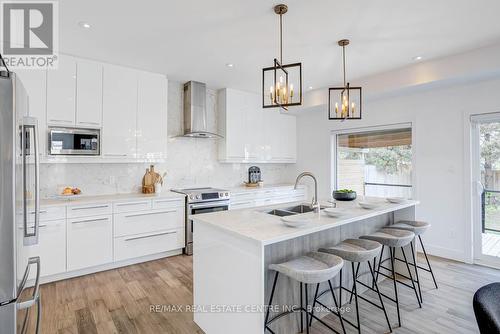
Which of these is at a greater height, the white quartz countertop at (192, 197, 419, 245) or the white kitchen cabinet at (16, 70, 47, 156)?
the white kitchen cabinet at (16, 70, 47, 156)

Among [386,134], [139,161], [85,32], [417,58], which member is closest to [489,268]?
[386,134]

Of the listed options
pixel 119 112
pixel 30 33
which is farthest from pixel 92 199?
pixel 30 33

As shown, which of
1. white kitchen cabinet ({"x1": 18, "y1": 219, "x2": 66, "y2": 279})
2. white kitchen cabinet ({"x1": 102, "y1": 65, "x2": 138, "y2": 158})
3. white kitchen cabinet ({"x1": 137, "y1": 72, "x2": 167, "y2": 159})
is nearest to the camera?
white kitchen cabinet ({"x1": 18, "y1": 219, "x2": 66, "y2": 279})

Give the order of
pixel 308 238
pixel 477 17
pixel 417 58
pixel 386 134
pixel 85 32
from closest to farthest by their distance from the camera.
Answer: pixel 308 238
pixel 477 17
pixel 85 32
pixel 417 58
pixel 386 134

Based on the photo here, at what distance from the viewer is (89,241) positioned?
10.6 ft

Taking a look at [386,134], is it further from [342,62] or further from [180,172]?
[180,172]

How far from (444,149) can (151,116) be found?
431 centimetres

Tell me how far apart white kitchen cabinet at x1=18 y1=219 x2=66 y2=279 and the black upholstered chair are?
364 cm

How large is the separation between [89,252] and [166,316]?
149cm

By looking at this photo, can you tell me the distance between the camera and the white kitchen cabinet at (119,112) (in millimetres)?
3553

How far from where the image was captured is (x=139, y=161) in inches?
152

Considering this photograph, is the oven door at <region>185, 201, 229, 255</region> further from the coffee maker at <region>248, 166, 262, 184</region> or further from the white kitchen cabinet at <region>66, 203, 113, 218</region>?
the coffee maker at <region>248, 166, 262, 184</region>

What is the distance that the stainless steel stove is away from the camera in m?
3.96

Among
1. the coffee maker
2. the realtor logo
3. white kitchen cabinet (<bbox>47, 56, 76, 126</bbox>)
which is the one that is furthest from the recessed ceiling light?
the coffee maker
